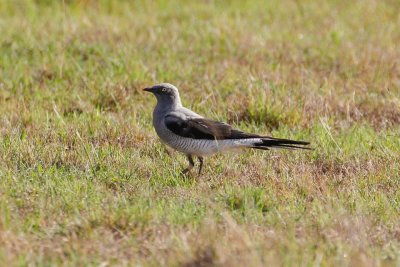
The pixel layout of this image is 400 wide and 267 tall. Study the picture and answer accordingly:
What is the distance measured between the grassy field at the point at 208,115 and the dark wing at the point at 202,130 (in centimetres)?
27

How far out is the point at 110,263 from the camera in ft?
16.0

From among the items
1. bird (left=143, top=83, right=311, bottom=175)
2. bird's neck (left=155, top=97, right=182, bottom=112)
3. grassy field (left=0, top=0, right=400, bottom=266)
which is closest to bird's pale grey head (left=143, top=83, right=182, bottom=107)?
bird's neck (left=155, top=97, right=182, bottom=112)

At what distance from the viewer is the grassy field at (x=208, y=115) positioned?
16.9 ft

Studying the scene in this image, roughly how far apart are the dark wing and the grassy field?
0.89 feet

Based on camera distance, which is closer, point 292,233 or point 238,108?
point 292,233

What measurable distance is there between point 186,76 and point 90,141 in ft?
7.77

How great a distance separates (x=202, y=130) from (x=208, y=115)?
1.61 metres

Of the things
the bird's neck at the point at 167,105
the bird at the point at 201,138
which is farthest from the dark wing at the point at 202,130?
the bird's neck at the point at 167,105

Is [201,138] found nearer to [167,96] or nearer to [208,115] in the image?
[167,96]

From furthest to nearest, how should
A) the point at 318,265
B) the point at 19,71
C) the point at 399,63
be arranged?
the point at 399,63, the point at 19,71, the point at 318,265

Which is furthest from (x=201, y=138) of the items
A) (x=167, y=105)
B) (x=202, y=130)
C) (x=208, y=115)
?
(x=208, y=115)

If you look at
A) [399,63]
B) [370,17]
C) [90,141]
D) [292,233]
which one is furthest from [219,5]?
[292,233]

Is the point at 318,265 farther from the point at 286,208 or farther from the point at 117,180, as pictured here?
the point at 117,180

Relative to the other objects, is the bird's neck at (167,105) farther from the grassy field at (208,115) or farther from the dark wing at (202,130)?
the grassy field at (208,115)
